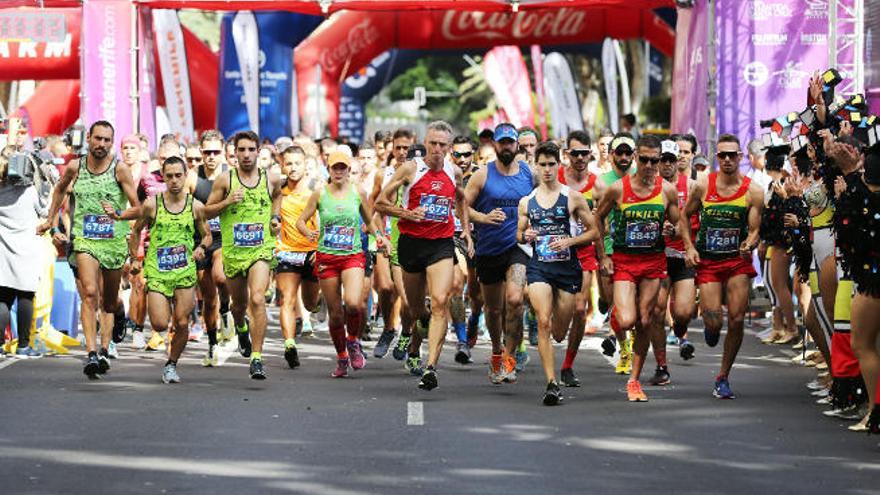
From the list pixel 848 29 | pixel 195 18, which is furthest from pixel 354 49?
pixel 195 18

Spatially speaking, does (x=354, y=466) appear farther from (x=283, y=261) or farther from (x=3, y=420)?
(x=283, y=261)

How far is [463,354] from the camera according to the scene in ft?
54.1

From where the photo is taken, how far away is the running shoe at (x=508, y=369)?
14439 millimetres

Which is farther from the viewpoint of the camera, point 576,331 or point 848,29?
point 848,29

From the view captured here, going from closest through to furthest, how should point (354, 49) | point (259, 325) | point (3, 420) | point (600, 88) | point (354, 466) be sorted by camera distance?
point (354, 466)
point (3, 420)
point (259, 325)
point (354, 49)
point (600, 88)

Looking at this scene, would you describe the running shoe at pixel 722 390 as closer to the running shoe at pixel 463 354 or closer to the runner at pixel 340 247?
the runner at pixel 340 247

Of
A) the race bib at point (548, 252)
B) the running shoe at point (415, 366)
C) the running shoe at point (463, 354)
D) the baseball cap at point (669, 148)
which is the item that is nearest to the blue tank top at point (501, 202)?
the race bib at point (548, 252)

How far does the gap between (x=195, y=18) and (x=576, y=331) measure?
67.0 m

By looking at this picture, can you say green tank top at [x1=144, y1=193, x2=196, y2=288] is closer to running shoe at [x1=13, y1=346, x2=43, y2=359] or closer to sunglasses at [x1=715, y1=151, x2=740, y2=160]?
running shoe at [x1=13, y1=346, x2=43, y2=359]

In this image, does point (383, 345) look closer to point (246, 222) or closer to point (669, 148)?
point (246, 222)

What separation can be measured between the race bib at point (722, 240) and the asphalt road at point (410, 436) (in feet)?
3.53

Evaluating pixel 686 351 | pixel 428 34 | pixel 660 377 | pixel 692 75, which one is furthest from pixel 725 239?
pixel 428 34

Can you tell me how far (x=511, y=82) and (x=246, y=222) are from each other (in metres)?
28.1

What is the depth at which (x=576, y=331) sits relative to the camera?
47.6 ft
